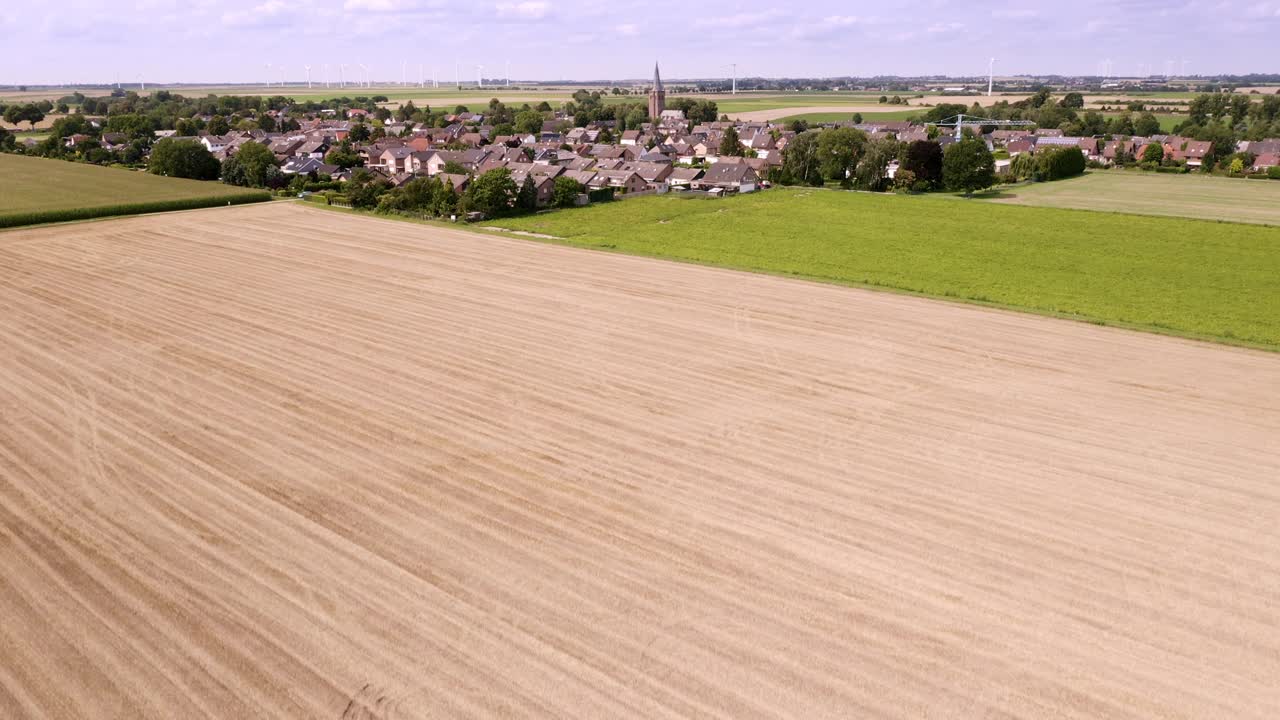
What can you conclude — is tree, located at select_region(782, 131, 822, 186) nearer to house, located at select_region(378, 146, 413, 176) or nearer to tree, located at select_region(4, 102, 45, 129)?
→ house, located at select_region(378, 146, 413, 176)

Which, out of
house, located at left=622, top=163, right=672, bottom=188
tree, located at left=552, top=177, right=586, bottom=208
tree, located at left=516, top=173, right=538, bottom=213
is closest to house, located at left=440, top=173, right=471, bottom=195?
tree, located at left=516, top=173, right=538, bottom=213

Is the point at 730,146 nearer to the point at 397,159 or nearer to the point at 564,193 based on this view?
the point at 564,193

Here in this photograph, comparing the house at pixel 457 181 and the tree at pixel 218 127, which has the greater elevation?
the tree at pixel 218 127

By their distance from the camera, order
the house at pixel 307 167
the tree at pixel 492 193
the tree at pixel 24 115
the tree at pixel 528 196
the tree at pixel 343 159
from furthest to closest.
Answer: the tree at pixel 24 115 → the tree at pixel 343 159 → the house at pixel 307 167 → the tree at pixel 528 196 → the tree at pixel 492 193

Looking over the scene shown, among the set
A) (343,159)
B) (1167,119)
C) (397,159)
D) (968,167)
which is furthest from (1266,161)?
(343,159)

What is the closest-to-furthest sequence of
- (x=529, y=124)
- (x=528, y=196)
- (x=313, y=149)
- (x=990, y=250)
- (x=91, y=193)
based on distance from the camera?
(x=990, y=250) < (x=528, y=196) < (x=91, y=193) < (x=313, y=149) < (x=529, y=124)

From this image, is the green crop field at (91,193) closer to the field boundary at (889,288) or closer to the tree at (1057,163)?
the field boundary at (889,288)

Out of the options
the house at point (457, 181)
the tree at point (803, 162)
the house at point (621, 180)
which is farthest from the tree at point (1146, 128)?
the house at point (457, 181)
